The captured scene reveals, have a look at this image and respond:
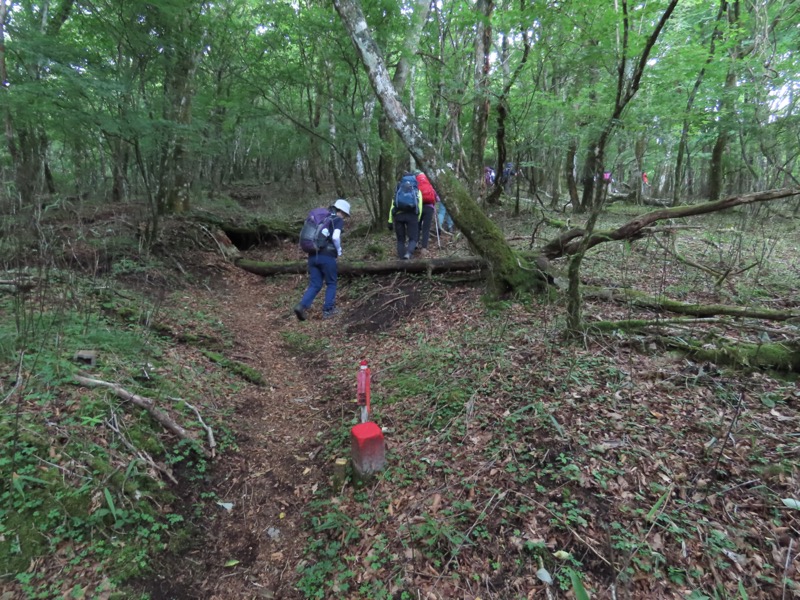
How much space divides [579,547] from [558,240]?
5.14 metres

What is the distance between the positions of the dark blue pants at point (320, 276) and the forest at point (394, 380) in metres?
0.44

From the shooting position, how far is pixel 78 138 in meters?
9.76

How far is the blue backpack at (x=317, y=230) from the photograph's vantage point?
743 centimetres

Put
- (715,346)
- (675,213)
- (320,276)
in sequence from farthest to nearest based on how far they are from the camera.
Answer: (320,276) < (675,213) < (715,346)

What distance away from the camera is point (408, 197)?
8805mm

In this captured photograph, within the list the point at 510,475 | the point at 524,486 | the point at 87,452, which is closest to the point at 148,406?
the point at 87,452

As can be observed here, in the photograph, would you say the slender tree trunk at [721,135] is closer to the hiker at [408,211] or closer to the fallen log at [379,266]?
the hiker at [408,211]

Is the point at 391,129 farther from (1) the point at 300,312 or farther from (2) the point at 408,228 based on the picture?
(1) the point at 300,312

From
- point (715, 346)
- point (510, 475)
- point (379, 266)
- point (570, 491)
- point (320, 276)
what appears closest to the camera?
point (570, 491)

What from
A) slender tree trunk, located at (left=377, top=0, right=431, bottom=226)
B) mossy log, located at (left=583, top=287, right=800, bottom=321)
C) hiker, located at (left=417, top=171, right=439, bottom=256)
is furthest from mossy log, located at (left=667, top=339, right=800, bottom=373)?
slender tree trunk, located at (left=377, top=0, right=431, bottom=226)

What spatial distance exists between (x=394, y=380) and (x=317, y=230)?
340 centimetres

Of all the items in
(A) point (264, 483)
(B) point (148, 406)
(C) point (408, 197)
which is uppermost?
(C) point (408, 197)

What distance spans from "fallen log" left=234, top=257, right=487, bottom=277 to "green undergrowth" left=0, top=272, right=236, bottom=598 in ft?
14.2

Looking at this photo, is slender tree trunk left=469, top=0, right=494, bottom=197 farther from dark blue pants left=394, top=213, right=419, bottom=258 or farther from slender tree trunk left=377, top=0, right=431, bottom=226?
dark blue pants left=394, top=213, right=419, bottom=258
